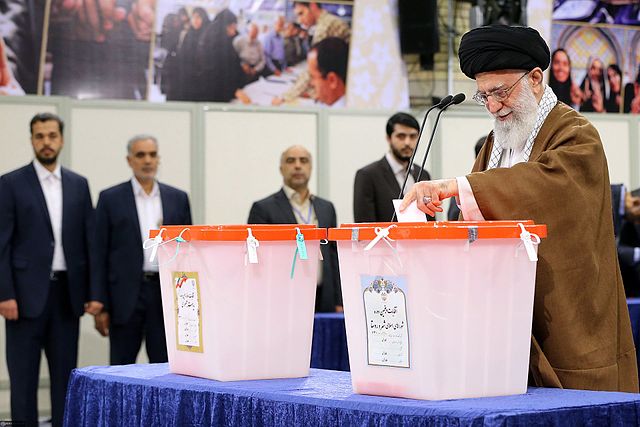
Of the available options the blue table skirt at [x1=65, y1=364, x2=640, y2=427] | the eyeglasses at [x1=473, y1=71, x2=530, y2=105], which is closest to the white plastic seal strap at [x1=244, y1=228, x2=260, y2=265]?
the blue table skirt at [x1=65, y1=364, x2=640, y2=427]

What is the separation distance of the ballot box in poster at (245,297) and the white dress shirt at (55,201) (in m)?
3.36

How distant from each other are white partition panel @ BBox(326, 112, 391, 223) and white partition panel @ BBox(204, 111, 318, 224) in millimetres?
178

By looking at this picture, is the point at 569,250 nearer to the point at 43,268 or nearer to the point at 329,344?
the point at 329,344

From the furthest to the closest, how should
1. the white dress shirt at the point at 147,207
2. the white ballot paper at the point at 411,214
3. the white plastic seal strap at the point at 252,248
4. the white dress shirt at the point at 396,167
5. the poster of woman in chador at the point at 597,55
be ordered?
the poster of woman in chador at the point at 597,55 < the white dress shirt at the point at 396,167 < the white dress shirt at the point at 147,207 < the white plastic seal strap at the point at 252,248 < the white ballot paper at the point at 411,214

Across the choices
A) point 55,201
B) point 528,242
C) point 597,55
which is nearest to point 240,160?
point 55,201

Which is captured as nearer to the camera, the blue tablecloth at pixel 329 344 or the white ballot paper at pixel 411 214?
the white ballot paper at pixel 411 214

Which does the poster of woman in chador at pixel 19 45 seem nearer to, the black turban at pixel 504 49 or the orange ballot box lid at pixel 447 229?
the black turban at pixel 504 49

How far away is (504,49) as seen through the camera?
8.83ft

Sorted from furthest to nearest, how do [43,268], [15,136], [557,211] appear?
[15,136]
[43,268]
[557,211]

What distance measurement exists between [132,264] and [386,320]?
4021 millimetres

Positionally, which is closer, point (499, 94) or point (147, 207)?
point (499, 94)

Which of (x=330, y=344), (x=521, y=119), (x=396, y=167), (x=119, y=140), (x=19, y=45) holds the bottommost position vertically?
(x=330, y=344)

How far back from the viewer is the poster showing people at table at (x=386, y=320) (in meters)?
2.14

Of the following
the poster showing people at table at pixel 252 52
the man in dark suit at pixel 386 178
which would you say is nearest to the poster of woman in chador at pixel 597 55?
the poster showing people at table at pixel 252 52
